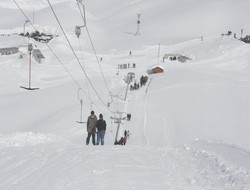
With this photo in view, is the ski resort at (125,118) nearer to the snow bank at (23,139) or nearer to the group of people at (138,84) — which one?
the snow bank at (23,139)

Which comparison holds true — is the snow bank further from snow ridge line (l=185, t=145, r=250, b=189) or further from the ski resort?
snow ridge line (l=185, t=145, r=250, b=189)

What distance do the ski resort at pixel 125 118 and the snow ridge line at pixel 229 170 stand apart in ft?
0.07

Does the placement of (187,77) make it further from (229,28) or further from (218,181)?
(229,28)

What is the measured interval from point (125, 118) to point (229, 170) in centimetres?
1629

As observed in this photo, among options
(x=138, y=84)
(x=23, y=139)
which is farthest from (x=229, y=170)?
(x=138, y=84)

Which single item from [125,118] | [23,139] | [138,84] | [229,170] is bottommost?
[125,118]

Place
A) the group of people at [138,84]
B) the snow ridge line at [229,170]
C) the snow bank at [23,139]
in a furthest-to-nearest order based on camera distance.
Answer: the group of people at [138,84] → the snow bank at [23,139] → the snow ridge line at [229,170]

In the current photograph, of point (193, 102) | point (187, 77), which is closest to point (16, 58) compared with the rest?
point (187, 77)

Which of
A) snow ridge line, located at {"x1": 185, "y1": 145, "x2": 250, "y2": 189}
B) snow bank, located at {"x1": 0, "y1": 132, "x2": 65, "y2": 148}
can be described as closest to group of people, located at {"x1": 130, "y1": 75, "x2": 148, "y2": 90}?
snow bank, located at {"x1": 0, "y1": 132, "x2": 65, "y2": 148}

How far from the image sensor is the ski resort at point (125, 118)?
768 cm

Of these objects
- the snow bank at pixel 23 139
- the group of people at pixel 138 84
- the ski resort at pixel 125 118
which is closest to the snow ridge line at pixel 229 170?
the ski resort at pixel 125 118

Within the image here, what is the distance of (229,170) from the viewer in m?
7.73

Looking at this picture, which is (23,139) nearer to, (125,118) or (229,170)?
(229,170)

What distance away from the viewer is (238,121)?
27.3m
